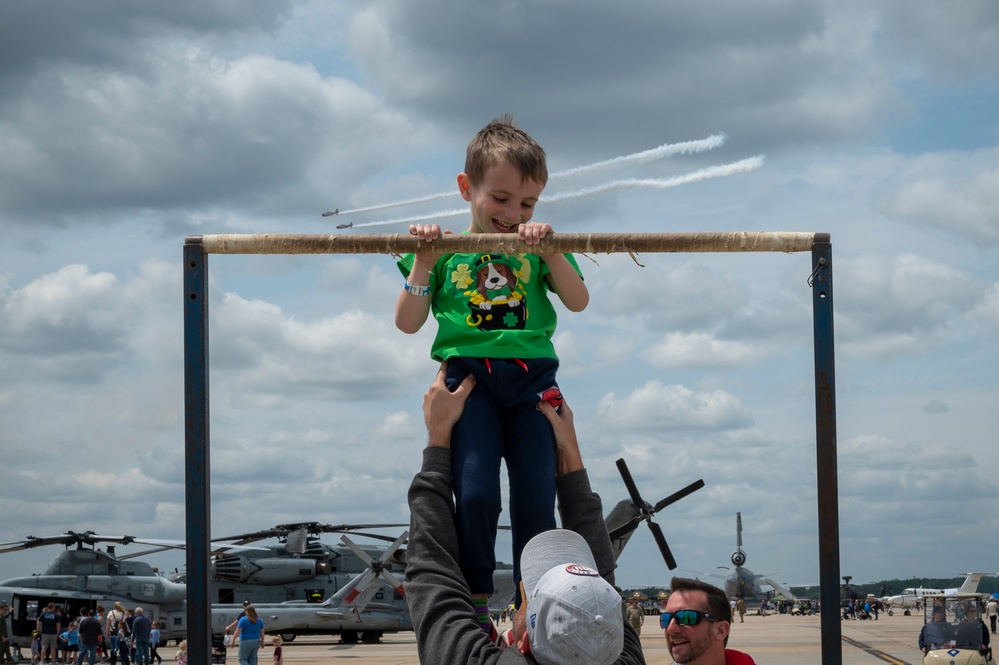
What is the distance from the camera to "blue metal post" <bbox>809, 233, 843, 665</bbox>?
347cm

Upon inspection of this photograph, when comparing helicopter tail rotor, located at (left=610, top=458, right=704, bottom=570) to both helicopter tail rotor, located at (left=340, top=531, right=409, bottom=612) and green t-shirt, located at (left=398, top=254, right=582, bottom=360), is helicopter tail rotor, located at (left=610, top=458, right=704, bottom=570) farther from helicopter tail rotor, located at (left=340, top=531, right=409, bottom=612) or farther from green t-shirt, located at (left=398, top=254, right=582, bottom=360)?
green t-shirt, located at (left=398, top=254, right=582, bottom=360)

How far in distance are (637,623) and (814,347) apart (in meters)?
22.5

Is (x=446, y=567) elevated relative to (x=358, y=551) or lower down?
elevated

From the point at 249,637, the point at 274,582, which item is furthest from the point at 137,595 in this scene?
the point at 249,637

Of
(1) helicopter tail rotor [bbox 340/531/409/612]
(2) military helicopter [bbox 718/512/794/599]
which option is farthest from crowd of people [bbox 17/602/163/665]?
(2) military helicopter [bbox 718/512/794/599]

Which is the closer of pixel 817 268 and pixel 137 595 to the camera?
A: pixel 817 268

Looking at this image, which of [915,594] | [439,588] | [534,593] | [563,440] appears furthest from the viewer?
[915,594]

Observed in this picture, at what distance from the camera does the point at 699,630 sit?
3.86 metres

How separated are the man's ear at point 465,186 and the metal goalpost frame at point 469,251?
47cm

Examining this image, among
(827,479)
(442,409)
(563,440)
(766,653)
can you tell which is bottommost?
(766,653)

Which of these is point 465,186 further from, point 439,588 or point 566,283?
point 439,588

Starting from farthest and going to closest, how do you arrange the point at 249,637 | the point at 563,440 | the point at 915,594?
the point at 915,594, the point at 249,637, the point at 563,440

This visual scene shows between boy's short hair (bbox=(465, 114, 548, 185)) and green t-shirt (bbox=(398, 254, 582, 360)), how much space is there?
328mm

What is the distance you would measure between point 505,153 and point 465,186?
1.01ft
